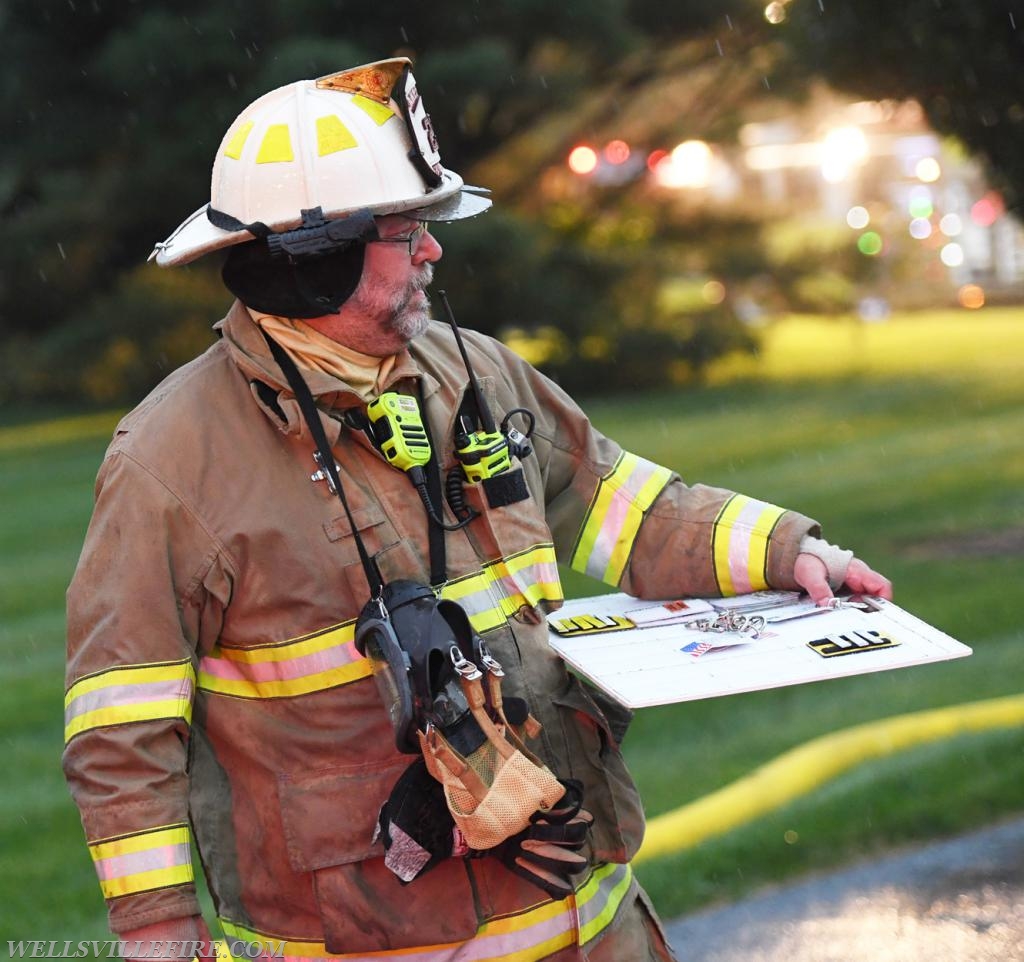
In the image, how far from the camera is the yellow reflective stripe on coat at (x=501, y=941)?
2.88 metres

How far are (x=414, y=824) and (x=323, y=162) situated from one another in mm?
1140

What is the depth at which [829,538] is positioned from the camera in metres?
10.2

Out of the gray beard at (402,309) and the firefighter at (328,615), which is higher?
the gray beard at (402,309)

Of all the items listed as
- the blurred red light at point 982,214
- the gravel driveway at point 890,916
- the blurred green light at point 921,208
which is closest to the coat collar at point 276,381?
the gravel driveway at point 890,916

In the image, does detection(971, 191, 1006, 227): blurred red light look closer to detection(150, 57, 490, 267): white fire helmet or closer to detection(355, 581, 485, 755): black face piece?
detection(150, 57, 490, 267): white fire helmet

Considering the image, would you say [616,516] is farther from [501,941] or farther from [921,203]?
[921,203]

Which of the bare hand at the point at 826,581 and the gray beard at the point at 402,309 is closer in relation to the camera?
the gray beard at the point at 402,309

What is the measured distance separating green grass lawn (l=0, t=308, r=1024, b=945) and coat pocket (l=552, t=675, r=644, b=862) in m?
1.93

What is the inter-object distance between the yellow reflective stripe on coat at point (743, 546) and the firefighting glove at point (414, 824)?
0.85 meters

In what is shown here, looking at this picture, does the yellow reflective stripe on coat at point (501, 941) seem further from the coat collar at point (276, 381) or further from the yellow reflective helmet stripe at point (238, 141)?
the yellow reflective helmet stripe at point (238, 141)

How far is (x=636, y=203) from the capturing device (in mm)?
21016

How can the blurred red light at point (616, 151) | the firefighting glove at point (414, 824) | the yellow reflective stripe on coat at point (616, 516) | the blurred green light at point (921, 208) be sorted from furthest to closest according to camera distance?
the blurred green light at point (921, 208)
the blurred red light at point (616, 151)
the yellow reflective stripe on coat at point (616, 516)
the firefighting glove at point (414, 824)

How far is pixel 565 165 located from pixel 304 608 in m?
18.4

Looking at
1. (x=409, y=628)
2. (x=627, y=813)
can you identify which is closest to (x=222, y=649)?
(x=409, y=628)
